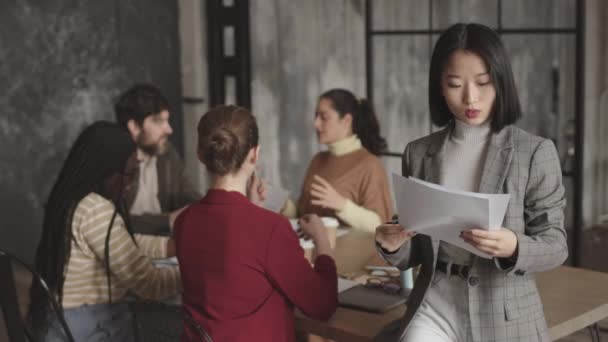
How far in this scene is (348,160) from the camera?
441 centimetres

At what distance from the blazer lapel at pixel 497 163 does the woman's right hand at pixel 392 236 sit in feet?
0.71

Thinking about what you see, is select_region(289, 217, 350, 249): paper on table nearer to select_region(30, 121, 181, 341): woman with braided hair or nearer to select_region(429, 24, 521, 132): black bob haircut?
select_region(30, 121, 181, 341): woman with braided hair

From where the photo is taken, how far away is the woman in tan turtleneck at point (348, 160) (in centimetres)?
429

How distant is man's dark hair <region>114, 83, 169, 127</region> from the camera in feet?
14.5

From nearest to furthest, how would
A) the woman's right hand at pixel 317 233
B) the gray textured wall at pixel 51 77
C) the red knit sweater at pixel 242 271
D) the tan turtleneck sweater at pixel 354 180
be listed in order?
1. the red knit sweater at pixel 242 271
2. the woman's right hand at pixel 317 233
3. the tan turtleneck sweater at pixel 354 180
4. the gray textured wall at pixel 51 77

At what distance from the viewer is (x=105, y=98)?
6.12 m

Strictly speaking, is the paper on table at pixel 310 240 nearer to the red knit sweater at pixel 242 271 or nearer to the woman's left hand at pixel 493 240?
the red knit sweater at pixel 242 271

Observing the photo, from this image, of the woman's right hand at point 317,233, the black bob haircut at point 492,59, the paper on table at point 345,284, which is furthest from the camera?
the paper on table at point 345,284

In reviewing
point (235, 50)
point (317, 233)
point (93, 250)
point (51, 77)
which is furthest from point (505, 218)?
point (51, 77)

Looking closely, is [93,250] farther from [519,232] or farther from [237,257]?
[519,232]

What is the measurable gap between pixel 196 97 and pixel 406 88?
1.47 m

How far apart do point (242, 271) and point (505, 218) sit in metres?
0.71

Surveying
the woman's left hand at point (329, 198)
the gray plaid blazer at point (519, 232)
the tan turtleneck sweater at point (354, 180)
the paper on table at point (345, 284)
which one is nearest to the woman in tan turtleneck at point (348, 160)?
the tan turtleneck sweater at point (354, 180)

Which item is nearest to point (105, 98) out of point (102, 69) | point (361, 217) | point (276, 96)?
point (102, 69)
